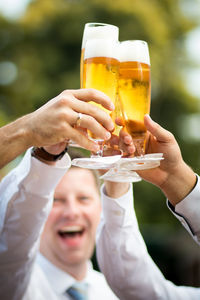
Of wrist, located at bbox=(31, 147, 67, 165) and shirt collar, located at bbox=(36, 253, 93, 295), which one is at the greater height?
wrist, located at bbox=(31, 147, 67, 165)

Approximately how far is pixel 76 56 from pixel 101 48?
11669 millimetres

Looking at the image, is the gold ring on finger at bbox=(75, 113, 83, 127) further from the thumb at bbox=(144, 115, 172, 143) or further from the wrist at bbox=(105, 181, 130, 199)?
the wrist at bbox=(105, 181, 130, 199)

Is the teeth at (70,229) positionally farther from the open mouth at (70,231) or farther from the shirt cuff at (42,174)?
the shirt cuff at (42,174)

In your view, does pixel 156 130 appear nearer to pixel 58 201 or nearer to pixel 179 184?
pixel 179 184

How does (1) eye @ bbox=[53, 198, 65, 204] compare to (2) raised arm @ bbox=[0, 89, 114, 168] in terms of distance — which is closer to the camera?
(2) raised arm @ bbox=[0, 89, 114, 168]

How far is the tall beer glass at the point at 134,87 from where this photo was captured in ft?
5.83

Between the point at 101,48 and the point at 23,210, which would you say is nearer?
the point at 101,48

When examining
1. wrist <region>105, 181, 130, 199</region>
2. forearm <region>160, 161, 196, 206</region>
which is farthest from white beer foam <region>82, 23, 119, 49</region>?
wrist <region>105, 181, 130, 199</region>

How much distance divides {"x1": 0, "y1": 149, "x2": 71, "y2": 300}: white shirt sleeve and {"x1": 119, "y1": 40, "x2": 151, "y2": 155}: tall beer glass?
1.57 feet

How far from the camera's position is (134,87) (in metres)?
1.77

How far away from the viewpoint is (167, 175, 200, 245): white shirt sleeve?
6.53 feet

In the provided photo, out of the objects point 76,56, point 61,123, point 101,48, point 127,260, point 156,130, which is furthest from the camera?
point 76,56

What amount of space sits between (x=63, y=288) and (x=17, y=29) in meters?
12.3

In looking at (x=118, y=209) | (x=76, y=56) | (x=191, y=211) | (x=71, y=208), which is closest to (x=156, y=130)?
(x=191, y=211)
